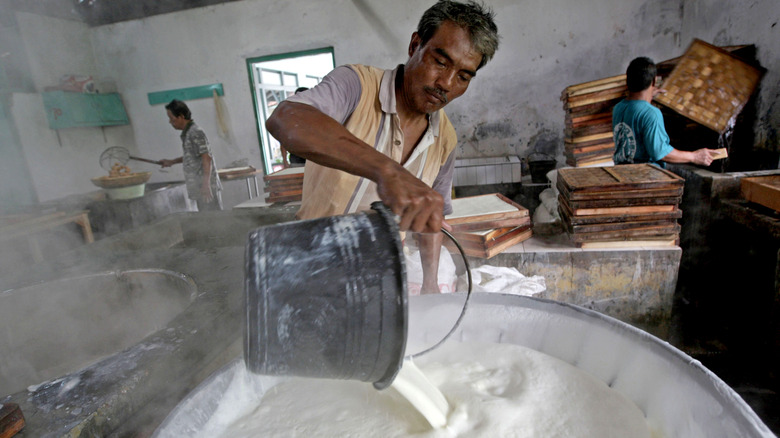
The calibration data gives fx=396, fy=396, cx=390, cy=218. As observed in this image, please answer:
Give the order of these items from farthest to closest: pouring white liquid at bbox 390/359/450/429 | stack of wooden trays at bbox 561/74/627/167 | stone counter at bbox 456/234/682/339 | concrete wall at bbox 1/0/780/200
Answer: concrete wall at bbox 1/0/780/200 < stack of wooden trays at bbox 561/74/627/167 < stone counter at bbox 456/234/682/339 < pouring white liquid at bbox 390/359/450/429

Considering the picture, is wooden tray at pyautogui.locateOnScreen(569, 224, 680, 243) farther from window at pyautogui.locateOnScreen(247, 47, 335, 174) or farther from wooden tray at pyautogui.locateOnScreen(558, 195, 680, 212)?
window at pyautogui.locateOnScreen(247, 47, 335, 174)

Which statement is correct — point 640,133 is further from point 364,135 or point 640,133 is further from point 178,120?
point 178,120

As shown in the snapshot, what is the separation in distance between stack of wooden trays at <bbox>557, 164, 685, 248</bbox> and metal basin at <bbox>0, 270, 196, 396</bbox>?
2.26 metres

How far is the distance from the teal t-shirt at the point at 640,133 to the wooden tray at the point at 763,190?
613 millimetres

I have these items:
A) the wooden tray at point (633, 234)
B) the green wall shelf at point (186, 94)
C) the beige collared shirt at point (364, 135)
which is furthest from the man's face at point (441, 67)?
the green wall shelf at point (186, 94)

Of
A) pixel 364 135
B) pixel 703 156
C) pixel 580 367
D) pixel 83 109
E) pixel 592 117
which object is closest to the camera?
pixel 580 367

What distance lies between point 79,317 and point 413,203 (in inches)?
74.6

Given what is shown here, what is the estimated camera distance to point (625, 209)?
8.20ft

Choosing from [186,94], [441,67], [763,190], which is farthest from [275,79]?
[763,190]

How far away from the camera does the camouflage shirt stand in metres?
4.88

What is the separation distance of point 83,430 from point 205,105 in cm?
695

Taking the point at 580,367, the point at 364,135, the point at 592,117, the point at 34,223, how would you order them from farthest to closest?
the point at 592,117, the point at 34,223, the point at 364,135, the point at 580,367

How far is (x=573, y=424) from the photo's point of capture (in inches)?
41.8

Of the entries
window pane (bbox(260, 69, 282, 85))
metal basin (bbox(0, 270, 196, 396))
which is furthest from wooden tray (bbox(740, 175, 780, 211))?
window pane (bbox(260, 69, 282, 85))
